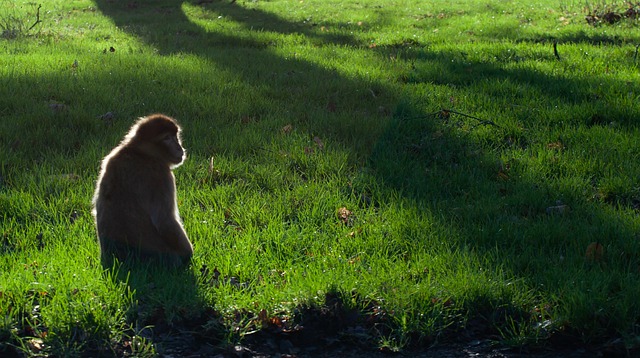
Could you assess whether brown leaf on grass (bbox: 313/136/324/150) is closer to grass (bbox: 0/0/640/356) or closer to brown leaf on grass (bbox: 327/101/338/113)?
grass (bbox: 0/0/640/356)

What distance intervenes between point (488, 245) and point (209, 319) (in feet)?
6.74

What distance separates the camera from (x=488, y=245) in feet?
16.6

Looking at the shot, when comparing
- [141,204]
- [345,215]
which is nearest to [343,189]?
[345,215]

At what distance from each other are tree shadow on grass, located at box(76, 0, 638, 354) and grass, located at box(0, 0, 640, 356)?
27 mm

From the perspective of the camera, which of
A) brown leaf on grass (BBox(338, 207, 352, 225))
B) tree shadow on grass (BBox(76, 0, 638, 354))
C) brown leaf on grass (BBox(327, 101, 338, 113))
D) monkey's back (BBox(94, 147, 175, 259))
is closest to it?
monkey's back (BBox(94, 147, 175, 259))

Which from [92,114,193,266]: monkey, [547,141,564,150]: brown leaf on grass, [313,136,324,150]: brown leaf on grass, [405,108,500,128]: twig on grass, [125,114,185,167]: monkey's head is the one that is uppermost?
[125,114,185,167]: monkey's head

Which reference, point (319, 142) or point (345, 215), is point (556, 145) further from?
point (345, 215)

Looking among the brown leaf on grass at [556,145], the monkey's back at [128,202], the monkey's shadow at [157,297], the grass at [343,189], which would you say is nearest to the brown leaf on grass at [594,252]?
the grass at [343,189]

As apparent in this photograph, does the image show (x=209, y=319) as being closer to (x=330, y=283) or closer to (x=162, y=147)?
(x=330, y=283)

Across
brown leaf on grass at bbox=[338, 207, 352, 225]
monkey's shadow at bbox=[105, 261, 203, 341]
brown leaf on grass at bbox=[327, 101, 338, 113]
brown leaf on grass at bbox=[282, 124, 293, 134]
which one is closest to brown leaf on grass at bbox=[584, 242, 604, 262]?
brown leaf on grass at bbox=[338, 207, 352, 225]

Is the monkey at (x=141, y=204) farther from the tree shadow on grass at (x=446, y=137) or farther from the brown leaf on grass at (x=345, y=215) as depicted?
the tree shadow on grass at (x=446, y=137)

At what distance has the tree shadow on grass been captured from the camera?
17.4 ft

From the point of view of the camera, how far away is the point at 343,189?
6203 mm

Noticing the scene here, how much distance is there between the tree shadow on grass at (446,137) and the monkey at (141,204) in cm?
199
